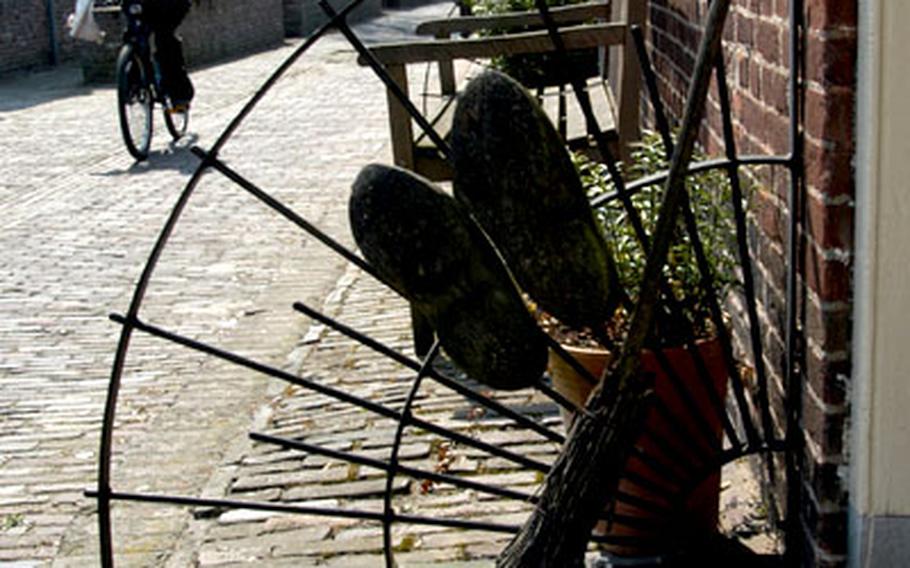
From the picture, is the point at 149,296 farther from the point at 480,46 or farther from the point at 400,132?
the point at 480,46

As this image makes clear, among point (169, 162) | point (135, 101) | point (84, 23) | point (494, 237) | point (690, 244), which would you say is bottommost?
point (169, 162)

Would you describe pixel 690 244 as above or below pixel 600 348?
above

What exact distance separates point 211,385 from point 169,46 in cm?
686

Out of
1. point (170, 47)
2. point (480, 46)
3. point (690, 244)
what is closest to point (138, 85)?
point (170, 47)

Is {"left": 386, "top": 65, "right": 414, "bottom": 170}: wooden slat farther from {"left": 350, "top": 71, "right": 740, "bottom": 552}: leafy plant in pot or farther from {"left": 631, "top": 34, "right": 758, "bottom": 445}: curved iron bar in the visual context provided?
{"left": 350, "top": 71, "right": 740, "bottom": 552}: leafy plant in pot

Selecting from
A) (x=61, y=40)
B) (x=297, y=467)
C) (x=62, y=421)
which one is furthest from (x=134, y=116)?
(x=61, y=40)

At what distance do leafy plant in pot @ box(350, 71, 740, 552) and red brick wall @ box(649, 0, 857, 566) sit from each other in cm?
53

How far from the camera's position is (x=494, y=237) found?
2572 millimetres

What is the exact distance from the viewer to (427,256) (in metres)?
2.55

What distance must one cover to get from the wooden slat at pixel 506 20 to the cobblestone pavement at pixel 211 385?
1.23 m

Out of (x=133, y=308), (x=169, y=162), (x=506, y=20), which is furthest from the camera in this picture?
(x=169, y=162)

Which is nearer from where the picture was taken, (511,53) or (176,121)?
(511,53)

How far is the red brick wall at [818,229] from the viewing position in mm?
2846

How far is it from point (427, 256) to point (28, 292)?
5.43 metres
